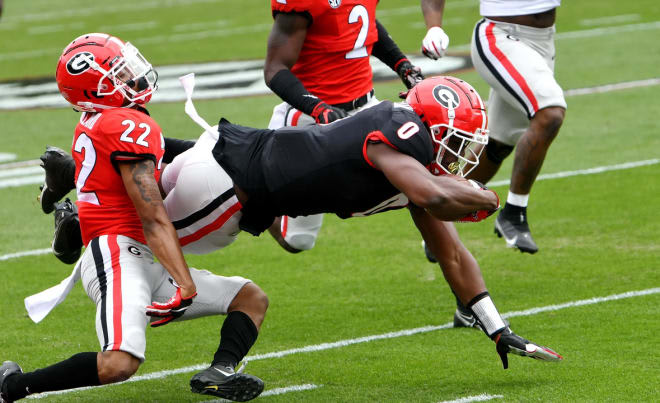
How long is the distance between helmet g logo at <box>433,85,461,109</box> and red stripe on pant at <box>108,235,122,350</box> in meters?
1.40

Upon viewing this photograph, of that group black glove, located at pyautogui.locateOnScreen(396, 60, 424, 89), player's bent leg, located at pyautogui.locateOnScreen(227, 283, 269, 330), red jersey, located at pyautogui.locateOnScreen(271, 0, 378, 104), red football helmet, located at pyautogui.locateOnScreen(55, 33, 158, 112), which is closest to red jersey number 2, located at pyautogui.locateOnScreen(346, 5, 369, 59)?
red jersey, located at pyautogui.locateOnScreen(271, 0, 378, 104)

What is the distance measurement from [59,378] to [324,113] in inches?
72.2

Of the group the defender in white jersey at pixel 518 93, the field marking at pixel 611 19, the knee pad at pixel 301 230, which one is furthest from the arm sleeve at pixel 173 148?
the field marking at pixel 611 19

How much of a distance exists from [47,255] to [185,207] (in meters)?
2.78

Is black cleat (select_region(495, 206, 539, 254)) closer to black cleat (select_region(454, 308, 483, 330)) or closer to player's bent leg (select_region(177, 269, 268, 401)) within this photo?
black cleat (select_region(454, 308, 483, 330))

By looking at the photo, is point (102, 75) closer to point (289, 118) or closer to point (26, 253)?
point (289, 118)

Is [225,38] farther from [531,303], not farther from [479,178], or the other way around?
[531,303]

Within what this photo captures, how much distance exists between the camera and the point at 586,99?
11.4 m

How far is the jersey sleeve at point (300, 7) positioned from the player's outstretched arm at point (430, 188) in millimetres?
1796

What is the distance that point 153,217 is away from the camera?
168 inches

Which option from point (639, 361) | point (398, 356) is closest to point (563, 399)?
point (639, 361)

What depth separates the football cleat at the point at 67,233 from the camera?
490cm

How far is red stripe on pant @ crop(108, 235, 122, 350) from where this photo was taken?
417 centimetres

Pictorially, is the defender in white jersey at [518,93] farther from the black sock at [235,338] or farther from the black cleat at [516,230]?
the black sock at [235,338]
